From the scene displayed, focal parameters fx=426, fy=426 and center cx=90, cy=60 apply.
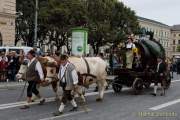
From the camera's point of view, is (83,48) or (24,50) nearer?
(24,50)

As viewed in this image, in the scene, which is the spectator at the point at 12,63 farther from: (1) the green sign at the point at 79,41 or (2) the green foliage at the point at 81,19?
(2) the green foliage at the point at 81,19

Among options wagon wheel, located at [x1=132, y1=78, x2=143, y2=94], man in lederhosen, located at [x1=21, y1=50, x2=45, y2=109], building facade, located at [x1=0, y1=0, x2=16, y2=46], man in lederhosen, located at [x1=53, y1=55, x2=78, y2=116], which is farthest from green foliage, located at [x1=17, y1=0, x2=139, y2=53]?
man in lederhosen, located at [x1=53, y1=55, x2=78, y2=116]

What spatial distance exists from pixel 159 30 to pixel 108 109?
133 m

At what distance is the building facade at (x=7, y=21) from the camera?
34872 millimetres

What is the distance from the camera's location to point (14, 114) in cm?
1170

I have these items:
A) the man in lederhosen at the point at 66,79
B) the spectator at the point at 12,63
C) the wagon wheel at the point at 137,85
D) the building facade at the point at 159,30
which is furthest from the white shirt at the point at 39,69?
the building facade at the point at 159,30

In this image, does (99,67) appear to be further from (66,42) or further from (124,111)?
(66,42)

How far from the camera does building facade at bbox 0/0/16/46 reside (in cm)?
3487

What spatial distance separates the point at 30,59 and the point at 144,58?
6917 mm

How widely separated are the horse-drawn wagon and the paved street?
0.90 metres

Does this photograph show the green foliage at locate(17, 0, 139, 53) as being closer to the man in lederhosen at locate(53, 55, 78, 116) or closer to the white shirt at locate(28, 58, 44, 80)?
the white shirt at locate(28, 58, 44, 80)

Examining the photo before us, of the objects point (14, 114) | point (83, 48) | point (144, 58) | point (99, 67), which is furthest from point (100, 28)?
point (14, 114)

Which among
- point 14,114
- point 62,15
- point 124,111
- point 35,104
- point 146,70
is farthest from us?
point 62,15

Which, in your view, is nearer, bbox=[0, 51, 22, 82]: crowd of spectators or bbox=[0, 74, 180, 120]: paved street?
bbox=[0, 74, 180, 120]: paved street
